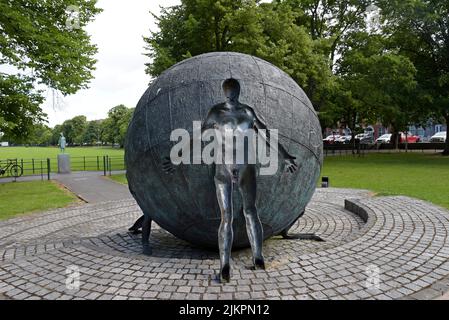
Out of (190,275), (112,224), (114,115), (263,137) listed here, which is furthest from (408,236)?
(114,115)

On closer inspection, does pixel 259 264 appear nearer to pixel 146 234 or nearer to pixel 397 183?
pixel 146 234

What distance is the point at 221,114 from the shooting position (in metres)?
4.89

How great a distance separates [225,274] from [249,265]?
70cm

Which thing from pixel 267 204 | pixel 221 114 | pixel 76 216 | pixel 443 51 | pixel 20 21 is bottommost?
pixel 76 216

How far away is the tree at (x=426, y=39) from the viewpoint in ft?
77.9

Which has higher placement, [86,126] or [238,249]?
[86,126]

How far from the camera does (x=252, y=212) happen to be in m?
4.95

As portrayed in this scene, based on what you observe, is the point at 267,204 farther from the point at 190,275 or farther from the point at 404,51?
the point at 404,51

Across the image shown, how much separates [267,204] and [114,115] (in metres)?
90.7

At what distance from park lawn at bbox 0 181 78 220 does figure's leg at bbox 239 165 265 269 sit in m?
8.69

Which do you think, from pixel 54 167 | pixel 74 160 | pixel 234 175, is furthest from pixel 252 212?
pixel 74 160

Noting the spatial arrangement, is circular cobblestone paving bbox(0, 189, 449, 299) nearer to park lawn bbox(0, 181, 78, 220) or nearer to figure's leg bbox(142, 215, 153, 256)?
figure's leg bbox(142, 215, 153, 256)

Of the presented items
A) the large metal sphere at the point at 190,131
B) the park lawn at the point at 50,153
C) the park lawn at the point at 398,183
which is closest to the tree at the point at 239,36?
the park lawn at the point at 398,183

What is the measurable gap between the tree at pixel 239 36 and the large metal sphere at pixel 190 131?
45.0 ft
